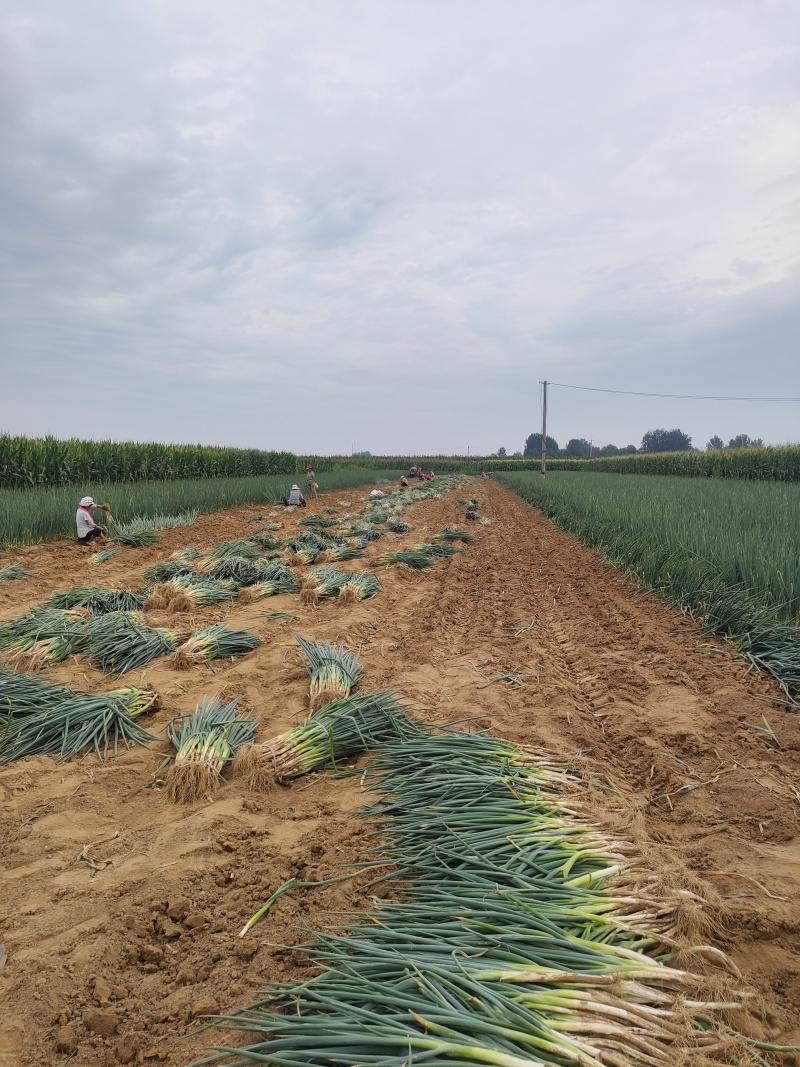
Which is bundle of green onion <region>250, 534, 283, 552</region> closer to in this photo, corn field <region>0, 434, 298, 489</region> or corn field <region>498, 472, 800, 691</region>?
corn field <region>498, 472, 800, 691</region>

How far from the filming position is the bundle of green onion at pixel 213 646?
4.91m

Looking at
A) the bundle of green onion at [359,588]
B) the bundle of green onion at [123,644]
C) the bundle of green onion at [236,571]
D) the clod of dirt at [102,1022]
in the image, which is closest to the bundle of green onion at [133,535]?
the bundle of green onion at [236,571]

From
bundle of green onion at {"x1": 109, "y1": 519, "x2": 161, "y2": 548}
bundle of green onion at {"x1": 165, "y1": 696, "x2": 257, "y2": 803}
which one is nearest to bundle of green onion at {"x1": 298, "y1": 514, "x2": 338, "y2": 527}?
bundle of green onion at {"x1": 109, "y1": 519, "x2": 161, "y2": 548}

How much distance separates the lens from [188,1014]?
1889mm

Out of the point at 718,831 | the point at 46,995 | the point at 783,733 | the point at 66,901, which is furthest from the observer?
the point at 783,733

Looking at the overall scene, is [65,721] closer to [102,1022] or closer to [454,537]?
[102,1022]

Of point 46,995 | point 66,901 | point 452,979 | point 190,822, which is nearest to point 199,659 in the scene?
point 190,822

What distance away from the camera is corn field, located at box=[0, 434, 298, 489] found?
15.8m

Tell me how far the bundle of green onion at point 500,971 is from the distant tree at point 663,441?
10117cm

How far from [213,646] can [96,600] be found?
1.98m

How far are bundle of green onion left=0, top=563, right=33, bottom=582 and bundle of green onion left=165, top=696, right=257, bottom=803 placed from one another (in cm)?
547

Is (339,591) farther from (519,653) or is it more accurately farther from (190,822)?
(190,822)

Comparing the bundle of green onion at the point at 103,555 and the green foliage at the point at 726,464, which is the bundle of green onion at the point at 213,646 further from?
the green foliage at the point at 726,464

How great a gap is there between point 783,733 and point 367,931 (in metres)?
3.09
